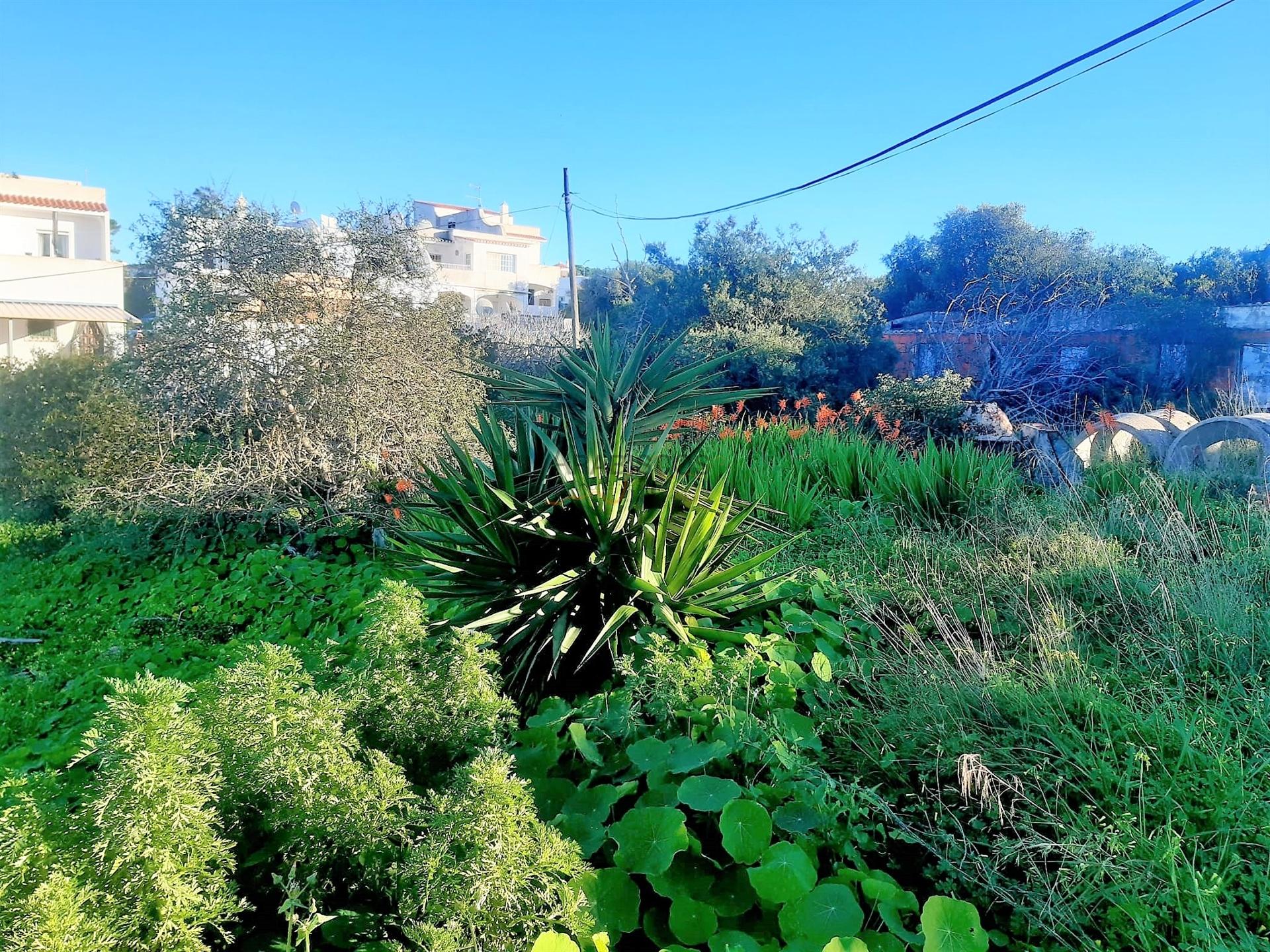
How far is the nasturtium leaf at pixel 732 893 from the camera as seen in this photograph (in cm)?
197

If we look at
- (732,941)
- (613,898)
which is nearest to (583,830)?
(613,898)

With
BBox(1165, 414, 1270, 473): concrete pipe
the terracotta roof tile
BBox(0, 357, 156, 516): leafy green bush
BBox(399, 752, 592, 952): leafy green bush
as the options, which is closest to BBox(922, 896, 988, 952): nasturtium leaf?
BBox(399, 752, 592, 952): leafy green bush

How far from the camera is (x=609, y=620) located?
306 centimetres

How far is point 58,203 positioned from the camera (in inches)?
1028

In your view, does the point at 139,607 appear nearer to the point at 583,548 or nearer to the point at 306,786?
the point at 583,548

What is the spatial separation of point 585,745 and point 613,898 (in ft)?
1.85

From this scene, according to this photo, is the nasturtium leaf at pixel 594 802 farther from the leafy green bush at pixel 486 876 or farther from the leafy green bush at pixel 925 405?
the leafy green bush at pixel 925 405

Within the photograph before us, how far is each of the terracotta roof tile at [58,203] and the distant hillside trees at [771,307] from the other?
60.6 ft

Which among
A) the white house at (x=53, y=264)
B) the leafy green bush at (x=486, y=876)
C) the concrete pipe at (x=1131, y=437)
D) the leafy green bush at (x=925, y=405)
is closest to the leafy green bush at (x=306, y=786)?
the leafy green bush at (x=486, y=876)

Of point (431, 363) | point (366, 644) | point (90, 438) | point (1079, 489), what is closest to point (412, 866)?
point (366, 644)

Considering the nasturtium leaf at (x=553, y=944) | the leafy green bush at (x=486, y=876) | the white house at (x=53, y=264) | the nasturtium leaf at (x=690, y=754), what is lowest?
the nasturtium leaf at (x=690, y=754)

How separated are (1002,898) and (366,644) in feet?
5.88

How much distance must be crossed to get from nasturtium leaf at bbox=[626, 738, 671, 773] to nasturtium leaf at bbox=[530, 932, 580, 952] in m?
0.81

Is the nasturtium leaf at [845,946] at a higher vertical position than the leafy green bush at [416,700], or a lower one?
lower
